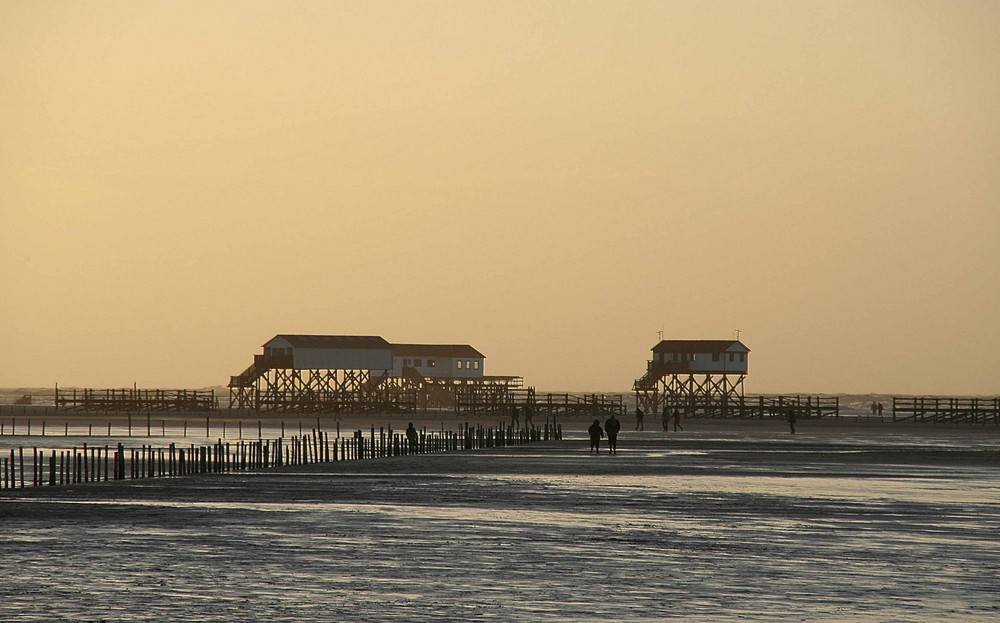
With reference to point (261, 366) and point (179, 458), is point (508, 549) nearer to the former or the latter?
point (179, 458)

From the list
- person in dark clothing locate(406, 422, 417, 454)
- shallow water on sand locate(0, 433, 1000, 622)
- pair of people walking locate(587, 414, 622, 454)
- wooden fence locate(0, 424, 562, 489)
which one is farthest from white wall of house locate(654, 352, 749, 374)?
shallow water on sand locate(0, 433, 1000, 622)

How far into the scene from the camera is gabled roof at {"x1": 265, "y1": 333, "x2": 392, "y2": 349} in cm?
14888

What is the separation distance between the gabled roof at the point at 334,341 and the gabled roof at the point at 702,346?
2788cm

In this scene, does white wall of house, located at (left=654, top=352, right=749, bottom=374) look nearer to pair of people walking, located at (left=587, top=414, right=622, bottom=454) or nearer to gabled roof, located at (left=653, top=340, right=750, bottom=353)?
gabled roof, located at (left=653, top=340, right=750, bottom=353)

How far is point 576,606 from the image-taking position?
19203 mm

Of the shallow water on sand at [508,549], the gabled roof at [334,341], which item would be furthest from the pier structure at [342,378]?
the shallow water on sand at [508,549]

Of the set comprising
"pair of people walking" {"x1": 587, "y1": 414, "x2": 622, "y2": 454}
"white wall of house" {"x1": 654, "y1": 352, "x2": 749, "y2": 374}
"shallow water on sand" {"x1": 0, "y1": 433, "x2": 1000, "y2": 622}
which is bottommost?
"shallow water on sand" {"x1": 0, "y1": 433, "x2": 1000, "y2": 622}

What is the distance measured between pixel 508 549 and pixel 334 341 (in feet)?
420

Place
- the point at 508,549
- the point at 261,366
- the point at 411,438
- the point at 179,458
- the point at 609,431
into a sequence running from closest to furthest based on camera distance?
the point at 508,549, the point at 179,458, the point at 609,431, the point at 411,438, the point at 261,366

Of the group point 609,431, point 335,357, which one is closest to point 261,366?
point 335,357

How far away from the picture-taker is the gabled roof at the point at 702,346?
153500 mm

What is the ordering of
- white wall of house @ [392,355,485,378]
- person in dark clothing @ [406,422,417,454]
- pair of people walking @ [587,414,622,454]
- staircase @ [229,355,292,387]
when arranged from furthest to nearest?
1. white wall of house @ [392,355,485,378]
2. staircase @ [229,355,292,387]
3. person in dark clothing @ [406,422,417,454]
4. pair of people walking @ [587,414,622,454]

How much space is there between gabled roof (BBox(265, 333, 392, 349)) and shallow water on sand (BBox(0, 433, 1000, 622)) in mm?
102823

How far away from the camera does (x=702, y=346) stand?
154 m
